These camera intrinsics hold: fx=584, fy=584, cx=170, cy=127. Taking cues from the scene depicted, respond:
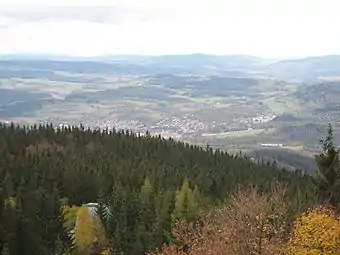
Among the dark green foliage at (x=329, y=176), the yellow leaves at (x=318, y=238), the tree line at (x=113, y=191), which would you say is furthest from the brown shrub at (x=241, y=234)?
the tree line at (x=113, y=191)

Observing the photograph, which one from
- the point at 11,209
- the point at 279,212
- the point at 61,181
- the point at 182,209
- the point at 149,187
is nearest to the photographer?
the point at 279,212

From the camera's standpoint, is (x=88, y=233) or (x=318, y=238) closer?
(x=318, y=238)

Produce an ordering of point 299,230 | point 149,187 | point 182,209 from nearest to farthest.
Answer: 1. point 299,230
2. point 182,209
3. point 149,187

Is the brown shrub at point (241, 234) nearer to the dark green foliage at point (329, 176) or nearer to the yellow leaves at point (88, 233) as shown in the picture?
the dark green foliage at point (329, 176)

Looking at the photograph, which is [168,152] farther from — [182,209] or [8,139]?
[182,209]

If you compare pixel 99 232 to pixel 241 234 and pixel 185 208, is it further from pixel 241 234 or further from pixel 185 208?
pixel 241 234

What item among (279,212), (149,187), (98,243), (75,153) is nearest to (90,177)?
(149,187)

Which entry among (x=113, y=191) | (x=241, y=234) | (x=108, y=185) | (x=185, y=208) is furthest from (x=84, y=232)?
(x=241, y=234)

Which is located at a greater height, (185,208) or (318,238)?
(318,238)

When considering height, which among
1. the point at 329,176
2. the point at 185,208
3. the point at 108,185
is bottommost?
the point at 108,185
